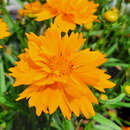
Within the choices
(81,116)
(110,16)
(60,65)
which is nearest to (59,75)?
(60,65)

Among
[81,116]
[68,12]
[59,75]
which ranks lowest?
[81,116]

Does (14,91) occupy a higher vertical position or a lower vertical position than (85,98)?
lower

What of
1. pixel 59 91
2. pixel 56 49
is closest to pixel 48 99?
pixel 59 91

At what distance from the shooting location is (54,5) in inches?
30.2

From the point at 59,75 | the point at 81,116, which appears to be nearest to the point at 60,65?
the point at 59,75

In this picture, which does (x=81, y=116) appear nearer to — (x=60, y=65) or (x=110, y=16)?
(x=60, y=65)

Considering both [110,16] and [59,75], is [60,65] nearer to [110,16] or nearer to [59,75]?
[59,75]

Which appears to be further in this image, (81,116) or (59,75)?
(81,116)

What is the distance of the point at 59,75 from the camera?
23.8 inches

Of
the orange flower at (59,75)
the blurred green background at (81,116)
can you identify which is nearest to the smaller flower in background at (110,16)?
the blurred green background at (81,116)

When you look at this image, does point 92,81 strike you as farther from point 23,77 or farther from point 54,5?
point 54,5

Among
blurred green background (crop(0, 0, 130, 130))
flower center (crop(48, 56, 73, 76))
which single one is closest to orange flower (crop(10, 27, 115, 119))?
flower center (crop(48, 56, 73, 76))

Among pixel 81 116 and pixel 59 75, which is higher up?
pixel 59 75

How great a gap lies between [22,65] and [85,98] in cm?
22
